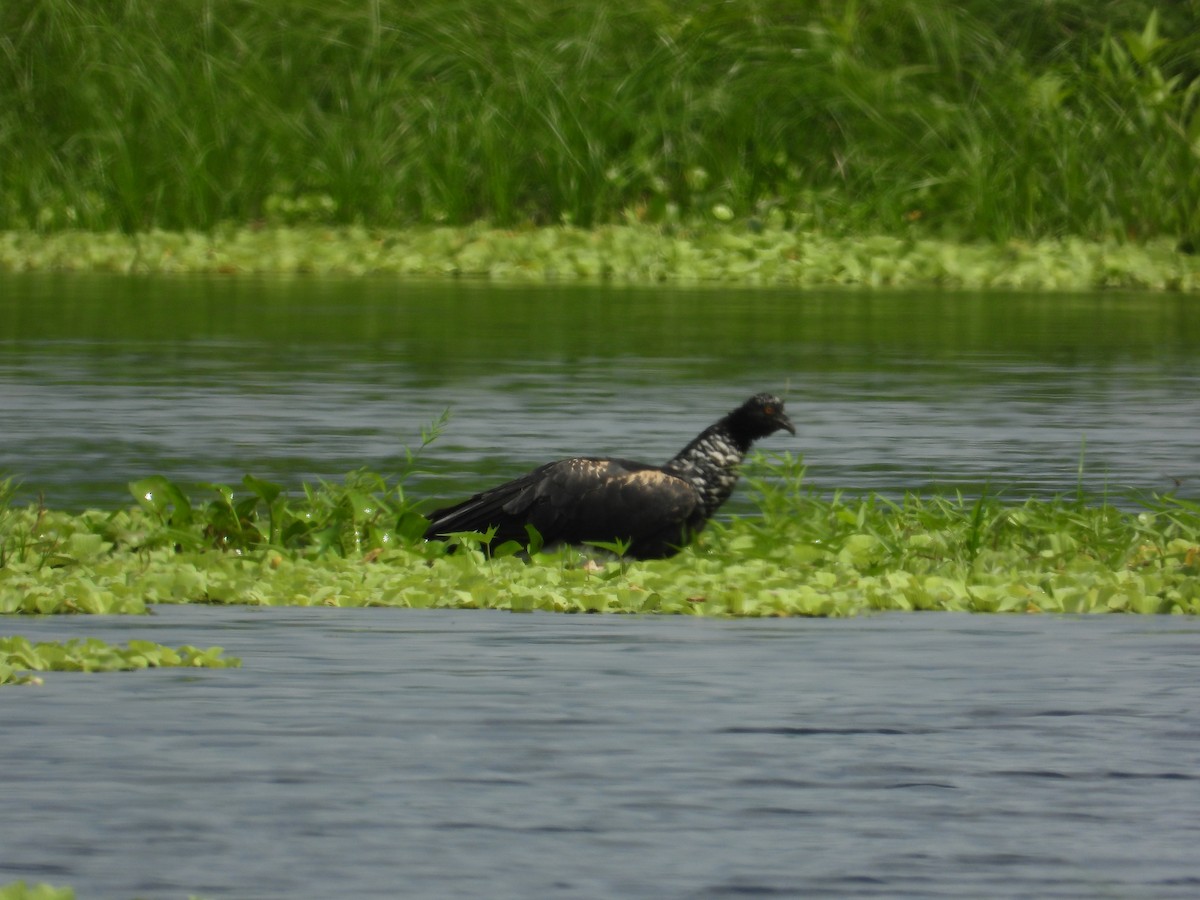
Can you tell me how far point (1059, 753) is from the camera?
6.01 metres

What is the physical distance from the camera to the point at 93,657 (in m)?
6.77

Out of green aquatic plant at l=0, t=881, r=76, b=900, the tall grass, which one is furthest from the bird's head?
the tall grass

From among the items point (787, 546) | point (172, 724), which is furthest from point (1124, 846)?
point (787, 546)

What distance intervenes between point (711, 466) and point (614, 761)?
326 centimetres

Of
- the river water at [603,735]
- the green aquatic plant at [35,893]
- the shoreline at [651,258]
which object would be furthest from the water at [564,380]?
the green aquatic plant at [35,893]

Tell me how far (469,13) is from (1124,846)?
18667 mm

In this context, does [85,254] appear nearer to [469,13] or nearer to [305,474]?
[469,13]

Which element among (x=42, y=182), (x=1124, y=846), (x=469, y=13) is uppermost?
(x=469, y=13)

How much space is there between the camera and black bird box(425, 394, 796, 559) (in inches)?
344

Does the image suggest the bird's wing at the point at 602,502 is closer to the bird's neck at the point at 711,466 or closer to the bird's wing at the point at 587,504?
the bird's wing at the point at 587,504

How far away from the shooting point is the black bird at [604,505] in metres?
8.73

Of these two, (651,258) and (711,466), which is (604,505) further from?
(651,258)

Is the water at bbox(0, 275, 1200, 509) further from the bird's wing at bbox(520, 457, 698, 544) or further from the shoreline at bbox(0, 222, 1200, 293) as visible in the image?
the bird's wing at bbox(520, 457, 698, 544)

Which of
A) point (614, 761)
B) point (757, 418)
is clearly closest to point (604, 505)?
point (757, 418)
